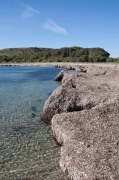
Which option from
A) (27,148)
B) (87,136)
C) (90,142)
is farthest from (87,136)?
(27,148)

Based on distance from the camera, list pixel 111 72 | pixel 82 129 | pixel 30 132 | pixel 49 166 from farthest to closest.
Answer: pixel 111 72
pixel 30 132
pixel 82 129
pixel 49 166

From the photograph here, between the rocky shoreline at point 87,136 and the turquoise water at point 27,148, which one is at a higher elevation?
the rocky shoreline at point 87,136

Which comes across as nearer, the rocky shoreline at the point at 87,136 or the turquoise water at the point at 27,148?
the rocky shoreline at the point at 87,136

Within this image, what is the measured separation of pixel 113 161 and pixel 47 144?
189 inches

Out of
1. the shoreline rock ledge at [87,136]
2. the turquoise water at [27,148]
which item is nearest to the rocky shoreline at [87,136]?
the shoreline rock ledge at [87,136]

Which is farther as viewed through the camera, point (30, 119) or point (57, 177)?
point (30, 119)

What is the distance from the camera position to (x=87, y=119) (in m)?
11.9

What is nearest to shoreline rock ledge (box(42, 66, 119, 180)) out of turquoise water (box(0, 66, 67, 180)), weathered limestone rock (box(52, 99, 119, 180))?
weathered limestone rock (box(52, 99, 119, 180))

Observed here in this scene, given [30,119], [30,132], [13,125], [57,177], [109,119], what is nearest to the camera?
[57,177]

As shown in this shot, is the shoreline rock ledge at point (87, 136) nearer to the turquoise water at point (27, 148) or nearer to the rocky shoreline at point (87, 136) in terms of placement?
the rocky shoreline at point (87, 136)

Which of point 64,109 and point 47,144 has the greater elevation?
point 64,109

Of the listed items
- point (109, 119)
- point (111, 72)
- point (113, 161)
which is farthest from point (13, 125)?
point (111, 72)

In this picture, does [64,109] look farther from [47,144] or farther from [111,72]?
[111,72]

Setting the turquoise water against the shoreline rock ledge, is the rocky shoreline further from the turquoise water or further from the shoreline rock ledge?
the turquoise water
